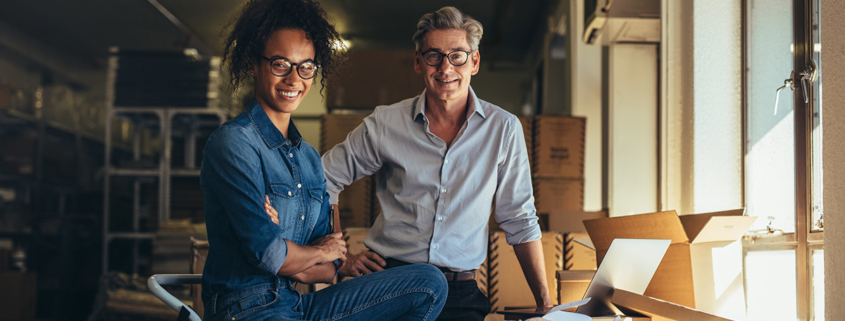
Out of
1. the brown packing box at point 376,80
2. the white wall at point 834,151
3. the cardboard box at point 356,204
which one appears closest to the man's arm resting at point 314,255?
the white wall at point 834,151

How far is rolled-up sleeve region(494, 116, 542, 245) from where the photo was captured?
179 centimetres

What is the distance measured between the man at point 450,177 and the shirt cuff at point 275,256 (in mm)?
643

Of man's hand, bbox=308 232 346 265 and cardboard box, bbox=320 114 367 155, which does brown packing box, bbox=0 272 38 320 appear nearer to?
cardboard box, bbox=320 114 367 155

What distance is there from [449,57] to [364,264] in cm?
65

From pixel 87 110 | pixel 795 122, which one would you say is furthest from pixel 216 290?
pixel 87 110

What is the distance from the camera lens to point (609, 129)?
3596 millimetres

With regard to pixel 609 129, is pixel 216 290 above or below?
below

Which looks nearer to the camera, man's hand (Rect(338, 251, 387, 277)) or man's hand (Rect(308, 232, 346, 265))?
man's hand (Rect(308, 232, 346, 265))

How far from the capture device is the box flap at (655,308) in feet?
4.51

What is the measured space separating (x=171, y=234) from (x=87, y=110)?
3.21 meters

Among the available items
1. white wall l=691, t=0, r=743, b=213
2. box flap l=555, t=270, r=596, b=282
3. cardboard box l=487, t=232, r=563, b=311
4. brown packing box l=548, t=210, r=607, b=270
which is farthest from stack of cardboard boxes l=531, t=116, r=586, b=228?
box flap l=555, t=270, r=596, b=282

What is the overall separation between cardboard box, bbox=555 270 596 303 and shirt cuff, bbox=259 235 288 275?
1.15 m

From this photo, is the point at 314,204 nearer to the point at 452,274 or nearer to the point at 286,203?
the point at 286,203

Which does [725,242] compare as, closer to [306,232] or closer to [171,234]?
[306,232]
